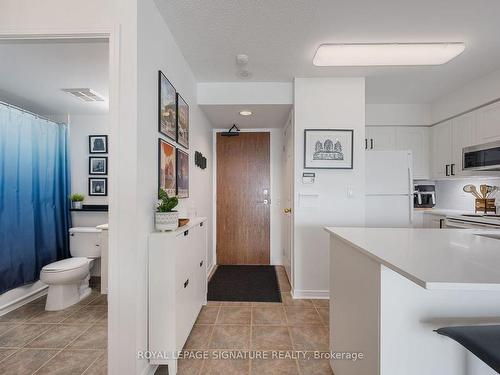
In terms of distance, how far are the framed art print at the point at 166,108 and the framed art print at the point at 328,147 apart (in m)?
1.39

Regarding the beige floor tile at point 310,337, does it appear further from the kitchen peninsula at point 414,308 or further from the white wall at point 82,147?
the white wall at point 82,147

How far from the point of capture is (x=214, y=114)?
3.24m

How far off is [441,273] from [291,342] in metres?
1.47

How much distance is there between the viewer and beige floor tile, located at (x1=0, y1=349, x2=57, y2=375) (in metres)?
1.58

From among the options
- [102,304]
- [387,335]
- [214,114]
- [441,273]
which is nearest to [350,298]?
[387,335]

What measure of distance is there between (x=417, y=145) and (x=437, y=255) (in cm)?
321

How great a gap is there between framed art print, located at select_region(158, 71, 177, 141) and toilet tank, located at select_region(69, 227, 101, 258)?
1826mm

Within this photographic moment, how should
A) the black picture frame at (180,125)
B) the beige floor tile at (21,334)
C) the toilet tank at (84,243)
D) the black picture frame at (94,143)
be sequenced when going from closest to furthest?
the beige floor tile at (21,334), the black picture frame at (180,125), the toilet tank at (84,243), the black picture frame at (94,143)

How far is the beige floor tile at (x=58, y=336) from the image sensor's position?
183 centimetres

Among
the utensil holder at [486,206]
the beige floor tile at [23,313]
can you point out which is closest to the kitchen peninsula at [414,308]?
the utensil holder at [486,206]

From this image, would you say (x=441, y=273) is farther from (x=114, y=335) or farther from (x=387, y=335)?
(x=114, y=335)

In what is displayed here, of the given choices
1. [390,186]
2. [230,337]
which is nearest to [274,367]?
[230,337]

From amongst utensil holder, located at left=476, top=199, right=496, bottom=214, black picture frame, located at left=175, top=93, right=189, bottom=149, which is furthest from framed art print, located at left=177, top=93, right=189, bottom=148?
utensil holder, located at left=476, top=199, right=496, bottom=214

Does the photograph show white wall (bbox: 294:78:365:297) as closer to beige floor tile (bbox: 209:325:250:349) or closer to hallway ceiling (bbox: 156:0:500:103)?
hallway ceiling (bbox: 156:0:500:103)
